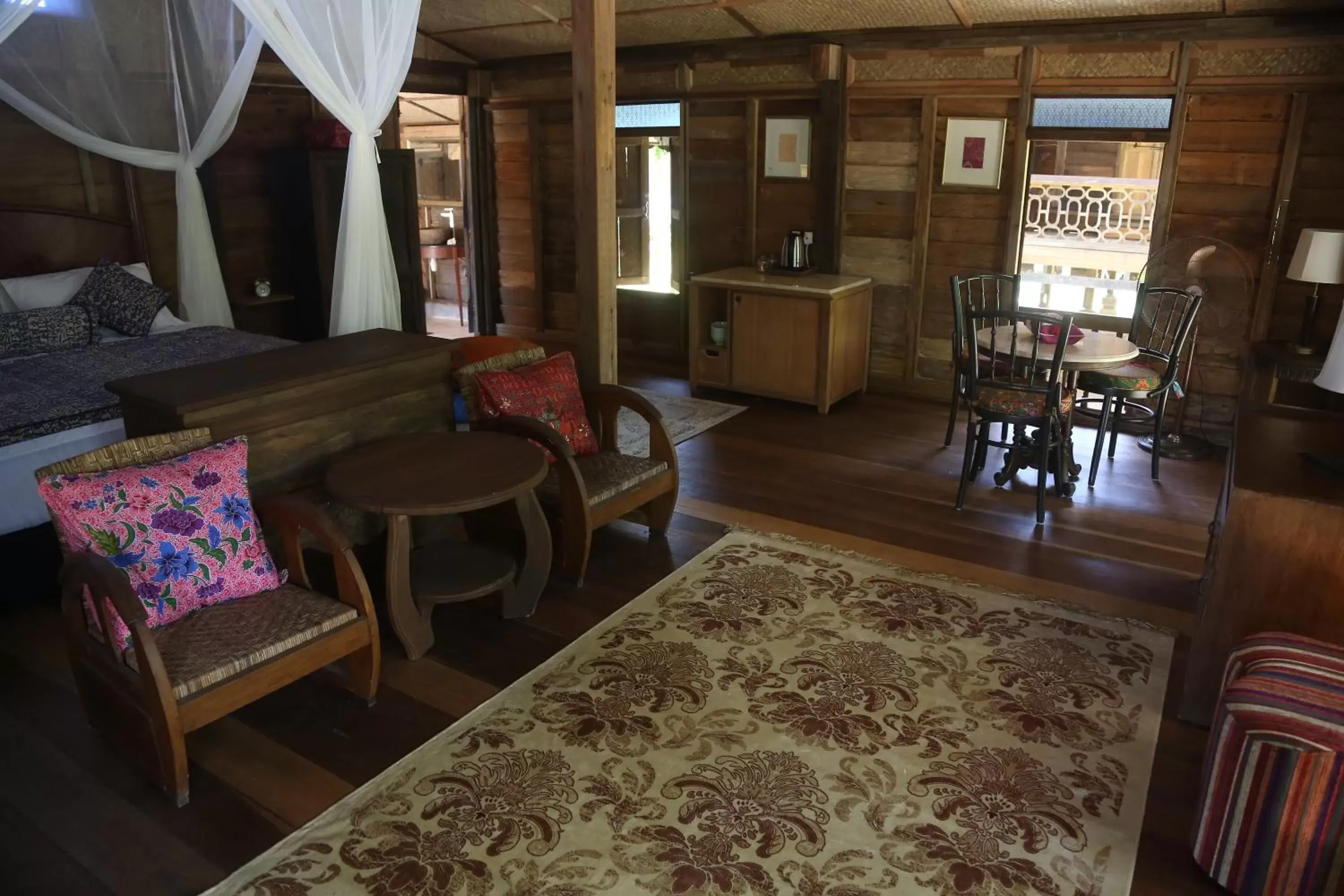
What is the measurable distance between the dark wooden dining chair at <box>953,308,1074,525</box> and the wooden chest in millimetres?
2276

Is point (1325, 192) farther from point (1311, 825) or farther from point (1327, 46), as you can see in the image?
point (1311, 825)

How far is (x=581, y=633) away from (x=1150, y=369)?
325 cm

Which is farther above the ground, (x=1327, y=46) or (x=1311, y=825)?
(x=1327, y=46)

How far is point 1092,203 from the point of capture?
5.34 metres

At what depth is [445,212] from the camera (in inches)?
357

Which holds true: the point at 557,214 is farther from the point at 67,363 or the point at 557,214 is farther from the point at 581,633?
the point at 581,633

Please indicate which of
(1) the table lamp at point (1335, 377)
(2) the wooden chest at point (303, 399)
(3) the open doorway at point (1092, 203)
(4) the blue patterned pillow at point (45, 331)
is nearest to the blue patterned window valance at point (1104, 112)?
(3) the open doorway at point (1092, 203)

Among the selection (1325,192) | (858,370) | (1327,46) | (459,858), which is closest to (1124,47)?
(1327,46)

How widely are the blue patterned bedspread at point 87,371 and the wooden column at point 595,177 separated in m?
1.41

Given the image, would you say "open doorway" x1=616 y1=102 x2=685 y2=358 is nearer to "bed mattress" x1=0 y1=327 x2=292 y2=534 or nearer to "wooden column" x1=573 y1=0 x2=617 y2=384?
"wooden column" x1=573 y1=0 x2=617 y2=384

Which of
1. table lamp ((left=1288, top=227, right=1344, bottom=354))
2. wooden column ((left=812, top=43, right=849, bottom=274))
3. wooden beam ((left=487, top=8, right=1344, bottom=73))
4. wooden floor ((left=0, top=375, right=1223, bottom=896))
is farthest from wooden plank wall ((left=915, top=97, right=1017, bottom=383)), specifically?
table lamp ((left=1288, top=227, right=1344, bottom=354))

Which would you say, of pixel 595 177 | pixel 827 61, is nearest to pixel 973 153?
pixel 827 61

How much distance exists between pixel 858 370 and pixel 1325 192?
2565 mm

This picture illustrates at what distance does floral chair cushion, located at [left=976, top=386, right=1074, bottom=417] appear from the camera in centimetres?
409
